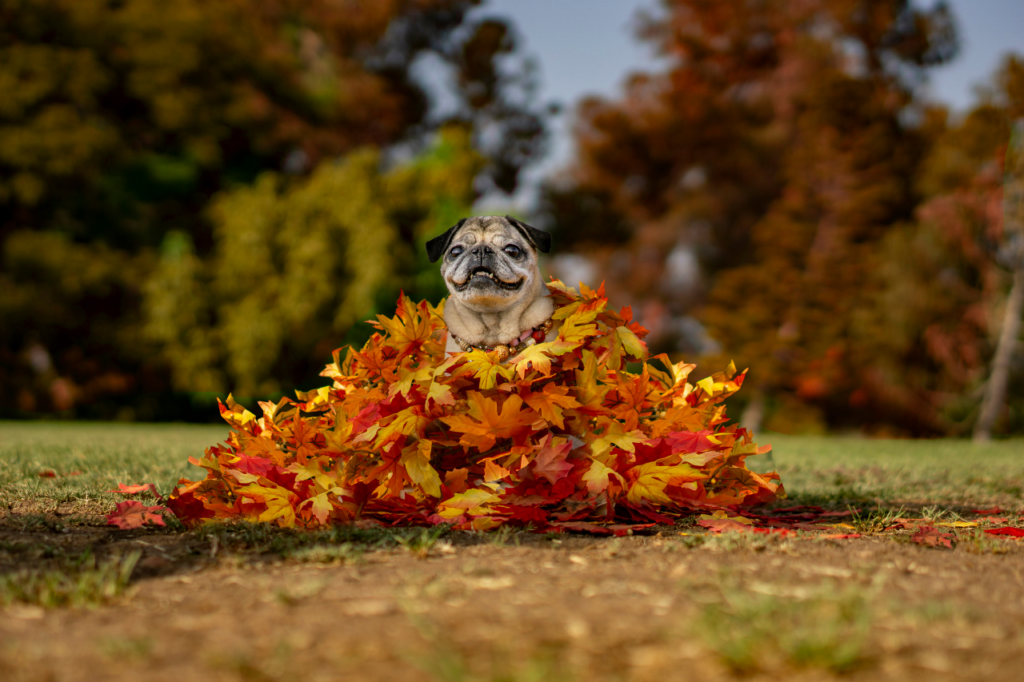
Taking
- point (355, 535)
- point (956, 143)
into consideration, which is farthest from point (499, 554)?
point (956, 143)

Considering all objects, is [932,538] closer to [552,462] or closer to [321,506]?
[552,462]

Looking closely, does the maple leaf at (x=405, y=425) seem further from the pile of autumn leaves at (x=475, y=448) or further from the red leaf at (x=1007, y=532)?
the red leaf at (x=1007, y=532)

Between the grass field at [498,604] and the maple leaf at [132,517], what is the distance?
4 centimetres

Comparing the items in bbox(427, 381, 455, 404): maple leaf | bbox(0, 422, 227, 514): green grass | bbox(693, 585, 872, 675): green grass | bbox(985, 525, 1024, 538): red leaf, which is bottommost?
bbox(0, 422, 227, 514): green grass

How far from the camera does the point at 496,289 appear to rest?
3447 millimetres

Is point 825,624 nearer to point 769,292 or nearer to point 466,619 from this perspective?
point 466,619

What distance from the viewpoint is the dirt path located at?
1427mm

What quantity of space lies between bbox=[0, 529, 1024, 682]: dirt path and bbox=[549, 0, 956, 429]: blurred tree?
12265mm

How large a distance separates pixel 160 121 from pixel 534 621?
54.3 ft

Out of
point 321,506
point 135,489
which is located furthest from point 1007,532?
point 135,489

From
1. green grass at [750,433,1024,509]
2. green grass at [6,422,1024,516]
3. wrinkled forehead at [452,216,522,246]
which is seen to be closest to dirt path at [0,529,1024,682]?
green grass at [6,422,1024,516]

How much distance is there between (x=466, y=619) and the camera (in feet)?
5.49

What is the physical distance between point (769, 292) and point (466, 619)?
1357 cm

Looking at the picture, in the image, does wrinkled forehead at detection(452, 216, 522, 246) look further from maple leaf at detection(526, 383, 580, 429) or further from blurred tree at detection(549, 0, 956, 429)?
blurred tree at detection(549, 0, 956, 429)
